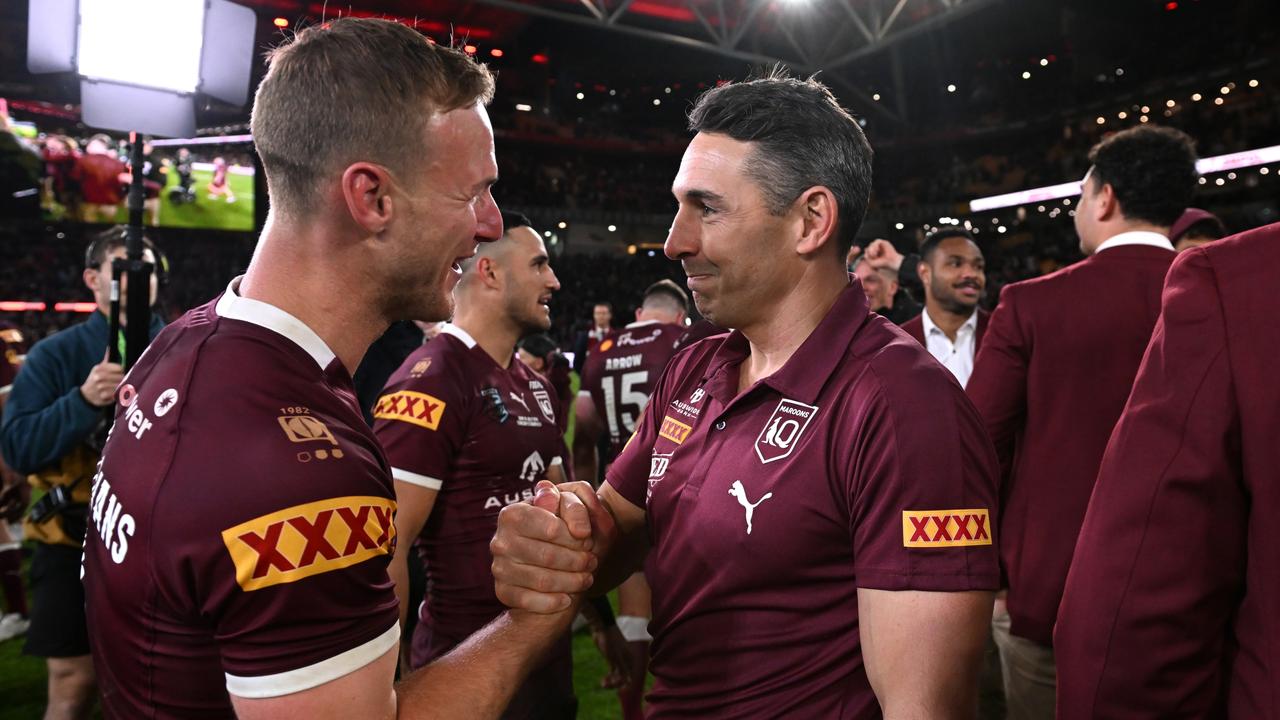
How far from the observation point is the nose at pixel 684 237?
1.73 meters

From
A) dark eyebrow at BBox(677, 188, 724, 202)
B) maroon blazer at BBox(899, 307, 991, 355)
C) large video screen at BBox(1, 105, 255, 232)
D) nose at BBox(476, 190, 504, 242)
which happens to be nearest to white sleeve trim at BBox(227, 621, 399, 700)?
nose at BBox(476, 190, 504, 242)

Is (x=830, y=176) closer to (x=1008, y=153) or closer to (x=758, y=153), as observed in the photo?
(x=758, y=153)

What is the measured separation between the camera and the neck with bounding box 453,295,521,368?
126 inches

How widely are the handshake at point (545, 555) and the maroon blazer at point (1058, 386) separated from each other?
5.37 ft

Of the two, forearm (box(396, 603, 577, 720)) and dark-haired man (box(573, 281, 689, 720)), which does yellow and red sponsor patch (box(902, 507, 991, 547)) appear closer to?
forearm (box(396, 603, 577, 720))

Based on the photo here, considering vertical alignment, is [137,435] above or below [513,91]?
below

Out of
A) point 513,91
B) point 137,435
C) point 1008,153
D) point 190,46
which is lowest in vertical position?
point 137,435

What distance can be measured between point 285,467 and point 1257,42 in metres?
28.0

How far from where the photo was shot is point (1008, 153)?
2872 cm

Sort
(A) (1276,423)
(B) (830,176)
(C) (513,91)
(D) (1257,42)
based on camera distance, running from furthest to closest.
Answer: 1. (C) (513,91)
2. (D) (1257,42)
3. (B) (830,176)
4. (A) (1276,423)

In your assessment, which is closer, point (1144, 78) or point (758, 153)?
point (758, 153)

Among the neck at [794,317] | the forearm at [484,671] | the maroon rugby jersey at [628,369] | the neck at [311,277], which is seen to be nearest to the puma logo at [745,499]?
the neck at [794,317]

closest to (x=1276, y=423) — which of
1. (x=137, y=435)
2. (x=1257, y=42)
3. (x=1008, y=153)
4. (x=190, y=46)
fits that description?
(x=137, y=435)

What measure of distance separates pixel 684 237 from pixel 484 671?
0.94 meters
